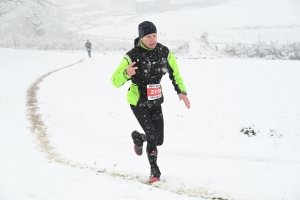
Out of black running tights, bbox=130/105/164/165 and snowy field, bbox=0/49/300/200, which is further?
black running tights, bbox=130/105/164/165

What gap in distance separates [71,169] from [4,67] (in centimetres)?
2111

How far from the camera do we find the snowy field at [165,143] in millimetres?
4164

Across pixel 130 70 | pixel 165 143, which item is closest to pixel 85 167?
pixel 130 70

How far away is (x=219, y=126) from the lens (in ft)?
33.8

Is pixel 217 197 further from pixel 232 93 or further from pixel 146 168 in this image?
pixel 232 93

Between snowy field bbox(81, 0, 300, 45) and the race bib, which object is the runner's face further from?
snowy field bbox(81, 0, 300, 45)

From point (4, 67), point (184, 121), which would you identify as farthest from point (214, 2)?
point (184, 121)

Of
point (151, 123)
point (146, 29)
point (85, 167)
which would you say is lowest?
point (85, 167)

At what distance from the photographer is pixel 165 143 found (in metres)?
7.98

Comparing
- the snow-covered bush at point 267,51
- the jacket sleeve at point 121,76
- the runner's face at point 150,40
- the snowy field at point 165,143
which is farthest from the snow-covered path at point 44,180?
the snow-covered bush at point 267,51

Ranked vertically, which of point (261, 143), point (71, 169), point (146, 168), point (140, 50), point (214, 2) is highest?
point (214, 2)

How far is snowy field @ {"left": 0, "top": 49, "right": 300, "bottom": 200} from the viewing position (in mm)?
4164

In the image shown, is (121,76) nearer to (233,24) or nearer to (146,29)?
(146,29)

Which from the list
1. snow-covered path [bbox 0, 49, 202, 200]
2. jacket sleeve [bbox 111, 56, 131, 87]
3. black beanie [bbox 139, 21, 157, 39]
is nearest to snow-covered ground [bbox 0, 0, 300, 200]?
snow-covered path [bbox 0, 49, 202, 200]
